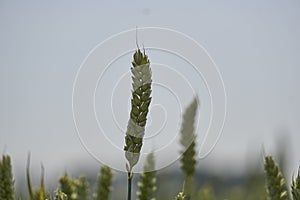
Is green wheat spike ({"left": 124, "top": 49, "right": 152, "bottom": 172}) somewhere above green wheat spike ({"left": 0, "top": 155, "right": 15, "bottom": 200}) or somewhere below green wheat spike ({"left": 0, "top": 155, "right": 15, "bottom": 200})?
above

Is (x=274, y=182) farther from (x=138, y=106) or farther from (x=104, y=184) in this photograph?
(x=104, y=184)

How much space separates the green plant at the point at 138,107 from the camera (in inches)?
51.5

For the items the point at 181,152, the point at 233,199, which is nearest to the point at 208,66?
the point at 181,152

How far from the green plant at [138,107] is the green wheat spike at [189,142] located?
3.37 ft

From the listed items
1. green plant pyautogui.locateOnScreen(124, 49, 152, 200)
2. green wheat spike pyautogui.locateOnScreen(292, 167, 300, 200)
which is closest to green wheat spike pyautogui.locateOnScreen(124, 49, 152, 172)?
green plant pyautogui.locateOnScreen(124, 49, 152, 200)

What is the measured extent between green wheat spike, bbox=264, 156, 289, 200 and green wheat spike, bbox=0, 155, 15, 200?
838 millimetres

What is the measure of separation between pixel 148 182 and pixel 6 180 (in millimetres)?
560

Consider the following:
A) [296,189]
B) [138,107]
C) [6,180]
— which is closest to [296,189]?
[296,189]

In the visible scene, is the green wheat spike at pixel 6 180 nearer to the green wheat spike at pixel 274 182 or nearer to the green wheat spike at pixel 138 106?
the green wheat spike at pixel 138 106

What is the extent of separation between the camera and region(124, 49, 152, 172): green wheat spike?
131 cm

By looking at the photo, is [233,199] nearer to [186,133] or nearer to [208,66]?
[186,133]

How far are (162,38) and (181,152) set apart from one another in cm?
62

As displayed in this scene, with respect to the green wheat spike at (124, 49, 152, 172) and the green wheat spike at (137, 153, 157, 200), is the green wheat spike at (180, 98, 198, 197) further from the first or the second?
the green wheat spike at (124, 49, 152, 172)

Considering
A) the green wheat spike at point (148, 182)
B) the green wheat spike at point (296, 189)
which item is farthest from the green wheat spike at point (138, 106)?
the green wheat spike at point (148, 182)
